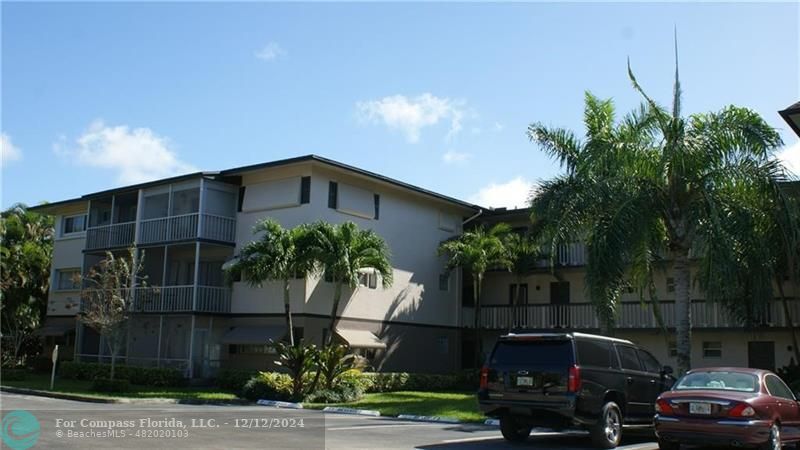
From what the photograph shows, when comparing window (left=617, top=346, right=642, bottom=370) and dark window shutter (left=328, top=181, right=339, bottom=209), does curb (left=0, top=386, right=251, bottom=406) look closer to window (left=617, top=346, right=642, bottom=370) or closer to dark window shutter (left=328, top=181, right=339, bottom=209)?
dark window shutter (left=328, top=181, right=339, bottom=209)

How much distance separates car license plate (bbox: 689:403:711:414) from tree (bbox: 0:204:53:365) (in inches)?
1248

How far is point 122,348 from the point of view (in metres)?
33.2

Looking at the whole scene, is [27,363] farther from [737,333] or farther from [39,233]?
[737,333]

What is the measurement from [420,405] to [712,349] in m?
12.9

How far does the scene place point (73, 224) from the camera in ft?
127

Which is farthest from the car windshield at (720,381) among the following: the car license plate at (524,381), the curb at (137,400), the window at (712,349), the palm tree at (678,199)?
the window at (712,349)

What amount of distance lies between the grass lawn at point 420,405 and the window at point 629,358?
473 cm

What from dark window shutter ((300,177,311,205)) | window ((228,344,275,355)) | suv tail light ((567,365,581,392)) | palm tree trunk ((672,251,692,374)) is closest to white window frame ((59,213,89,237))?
window ((228,344,275,355))

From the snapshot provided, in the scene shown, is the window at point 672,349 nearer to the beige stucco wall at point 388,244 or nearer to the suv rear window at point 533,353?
the beige stucco wall at point 388,244

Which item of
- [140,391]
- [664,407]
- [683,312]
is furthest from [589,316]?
[664,407]

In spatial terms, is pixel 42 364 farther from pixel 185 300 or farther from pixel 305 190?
pixel 305 190

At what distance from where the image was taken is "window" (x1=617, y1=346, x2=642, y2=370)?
46.8ft

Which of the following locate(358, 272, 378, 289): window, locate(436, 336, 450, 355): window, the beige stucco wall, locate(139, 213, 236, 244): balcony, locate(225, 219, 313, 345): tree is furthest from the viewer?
locate(436, 336, 450, 355): window

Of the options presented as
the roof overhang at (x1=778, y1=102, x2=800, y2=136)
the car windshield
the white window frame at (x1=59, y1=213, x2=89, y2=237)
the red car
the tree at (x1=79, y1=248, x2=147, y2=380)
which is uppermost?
the roof overhang at (x1=778, y1=102, x2=800, y2=136)
